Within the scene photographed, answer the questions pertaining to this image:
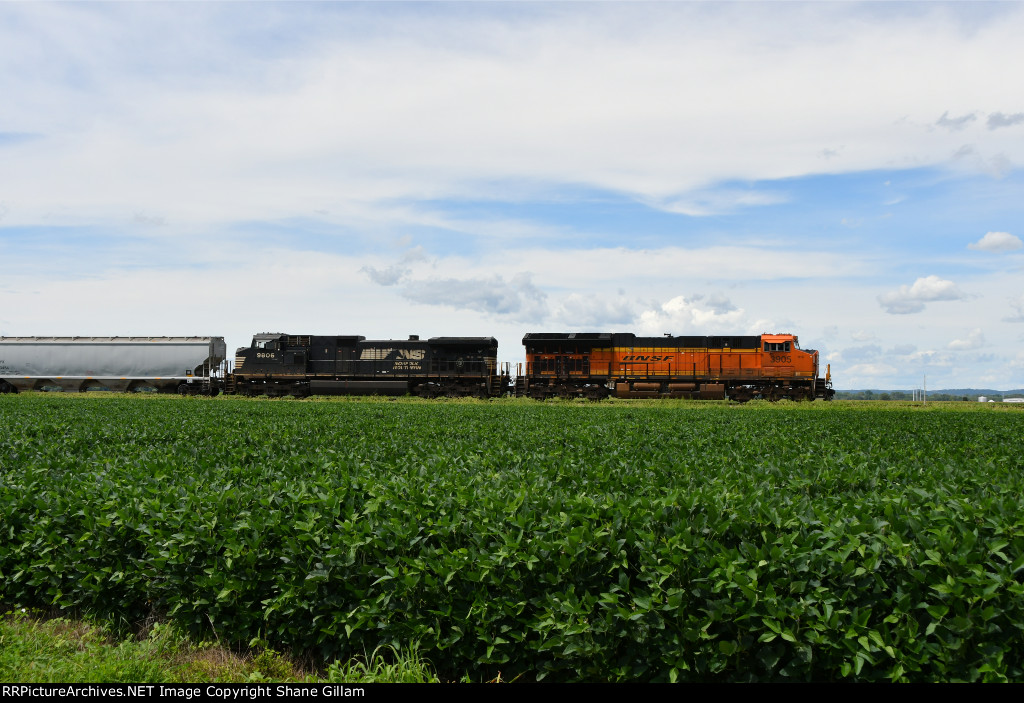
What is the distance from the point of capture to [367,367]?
135 feet

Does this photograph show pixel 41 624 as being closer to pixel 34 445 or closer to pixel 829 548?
pixel 34 445

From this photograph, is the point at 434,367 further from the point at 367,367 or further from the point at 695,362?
the point at 695,362

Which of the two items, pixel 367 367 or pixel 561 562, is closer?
pixel 561 562

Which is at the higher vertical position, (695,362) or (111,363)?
(695,362)

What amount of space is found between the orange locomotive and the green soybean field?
1239 inches

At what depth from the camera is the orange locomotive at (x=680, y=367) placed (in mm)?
39094

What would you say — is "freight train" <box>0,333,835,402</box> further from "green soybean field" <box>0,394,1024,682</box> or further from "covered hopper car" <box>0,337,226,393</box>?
"green soybean field" <box>0,394,1024,682</box>

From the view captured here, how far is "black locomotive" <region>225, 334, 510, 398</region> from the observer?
40.7 meters

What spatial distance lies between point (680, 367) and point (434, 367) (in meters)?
14.1

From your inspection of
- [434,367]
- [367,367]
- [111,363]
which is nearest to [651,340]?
[434,367]

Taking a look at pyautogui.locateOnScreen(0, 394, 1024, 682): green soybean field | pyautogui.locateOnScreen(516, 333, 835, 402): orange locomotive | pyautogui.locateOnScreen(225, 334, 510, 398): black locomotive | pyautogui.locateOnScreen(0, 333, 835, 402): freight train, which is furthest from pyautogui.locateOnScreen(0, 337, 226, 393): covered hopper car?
pyautogui.locateOnScreen(0, 394, 1024, 682): green soybean field

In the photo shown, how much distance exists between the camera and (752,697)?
457cm

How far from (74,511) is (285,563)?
2.60 meters

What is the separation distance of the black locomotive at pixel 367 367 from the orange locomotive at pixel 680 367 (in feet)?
10.8
